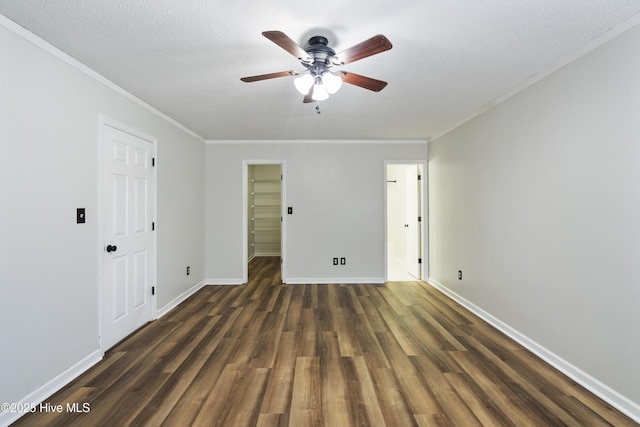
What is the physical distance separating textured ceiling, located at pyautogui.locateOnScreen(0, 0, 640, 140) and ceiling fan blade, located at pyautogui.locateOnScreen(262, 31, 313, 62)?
162mm

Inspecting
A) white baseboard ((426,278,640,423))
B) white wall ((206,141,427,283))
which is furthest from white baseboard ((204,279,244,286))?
white baseboard ((426,278,640,423))

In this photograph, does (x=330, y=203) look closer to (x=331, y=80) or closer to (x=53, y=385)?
(x=331, y=80)

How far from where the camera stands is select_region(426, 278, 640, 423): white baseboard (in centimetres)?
170

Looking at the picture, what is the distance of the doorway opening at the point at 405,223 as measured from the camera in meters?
4.80

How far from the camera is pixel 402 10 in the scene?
5.26 ft

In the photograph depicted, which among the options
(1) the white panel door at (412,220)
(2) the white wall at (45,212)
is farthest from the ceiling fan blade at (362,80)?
(1) the white panel door at (412,220)

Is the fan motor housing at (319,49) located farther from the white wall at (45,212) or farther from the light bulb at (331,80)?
the white wall at (45,212)

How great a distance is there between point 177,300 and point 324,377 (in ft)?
8.22

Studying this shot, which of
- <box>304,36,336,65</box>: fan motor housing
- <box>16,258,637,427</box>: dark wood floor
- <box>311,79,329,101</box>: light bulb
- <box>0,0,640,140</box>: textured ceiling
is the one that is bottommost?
<box>16,258,637,427</box>: dark wood floor

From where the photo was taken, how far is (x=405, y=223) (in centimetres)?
555

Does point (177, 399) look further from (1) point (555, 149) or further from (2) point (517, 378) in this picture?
(1) point (555, 149)

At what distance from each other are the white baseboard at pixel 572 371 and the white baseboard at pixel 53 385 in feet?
12.1

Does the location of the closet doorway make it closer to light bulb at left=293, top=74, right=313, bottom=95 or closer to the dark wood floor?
the dark wood floor

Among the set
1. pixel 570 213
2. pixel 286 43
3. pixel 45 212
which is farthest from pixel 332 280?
pixel 286 43
